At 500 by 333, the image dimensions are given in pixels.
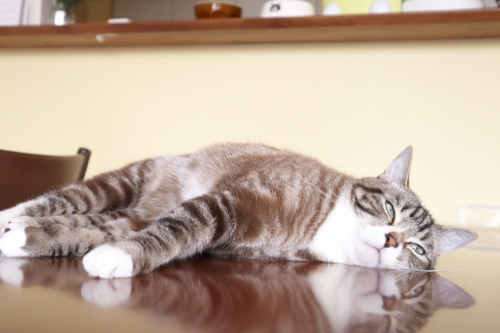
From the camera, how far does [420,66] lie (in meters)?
1.95

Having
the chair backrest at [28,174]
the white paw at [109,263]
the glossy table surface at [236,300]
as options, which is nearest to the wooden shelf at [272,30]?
the chair backrest at [28,174]

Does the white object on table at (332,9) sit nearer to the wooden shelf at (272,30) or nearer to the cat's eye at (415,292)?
the wooden shelf at (272,30)

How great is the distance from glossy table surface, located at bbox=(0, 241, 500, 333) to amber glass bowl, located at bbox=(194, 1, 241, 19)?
4.17ft

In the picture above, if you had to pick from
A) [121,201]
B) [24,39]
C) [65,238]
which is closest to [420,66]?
[121,201]

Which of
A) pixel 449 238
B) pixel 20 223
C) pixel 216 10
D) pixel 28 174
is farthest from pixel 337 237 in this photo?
→ pixel 216 10

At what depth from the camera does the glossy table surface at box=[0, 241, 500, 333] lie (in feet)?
1.79

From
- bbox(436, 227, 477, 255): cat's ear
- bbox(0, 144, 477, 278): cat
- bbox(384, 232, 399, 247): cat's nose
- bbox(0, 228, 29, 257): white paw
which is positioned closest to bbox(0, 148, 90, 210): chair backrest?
bbox(0, 144, 477, 278): cat

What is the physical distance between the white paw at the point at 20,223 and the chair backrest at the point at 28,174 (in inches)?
12.9

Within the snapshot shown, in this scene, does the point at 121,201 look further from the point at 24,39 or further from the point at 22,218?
the point at 24,39

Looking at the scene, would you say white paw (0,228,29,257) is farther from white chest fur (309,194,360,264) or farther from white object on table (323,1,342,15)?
white object on table (323,1,342,15)

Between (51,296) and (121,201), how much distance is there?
33.0 inches

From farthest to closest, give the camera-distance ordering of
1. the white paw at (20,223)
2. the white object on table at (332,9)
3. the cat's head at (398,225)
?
the white object on table at (332,9)
the cat's head at (398,225)
the white paw at (20,223)

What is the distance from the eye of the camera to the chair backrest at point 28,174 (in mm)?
1373

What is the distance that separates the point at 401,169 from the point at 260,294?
2.64ft
